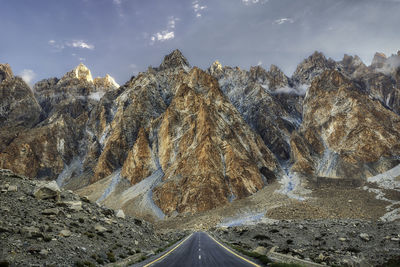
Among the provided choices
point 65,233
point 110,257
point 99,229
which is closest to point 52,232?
point 65,233

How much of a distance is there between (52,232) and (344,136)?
180792mm

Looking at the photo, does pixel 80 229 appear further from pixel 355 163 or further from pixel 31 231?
pixel 355 163

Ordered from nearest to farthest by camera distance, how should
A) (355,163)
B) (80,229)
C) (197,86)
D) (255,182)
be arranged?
1. (80,229)
2. (255,182)
3. (355,163)
4. (197,86)

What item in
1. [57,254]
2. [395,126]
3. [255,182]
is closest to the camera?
[57,254]

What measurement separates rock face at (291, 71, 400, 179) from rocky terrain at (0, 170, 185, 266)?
148 m

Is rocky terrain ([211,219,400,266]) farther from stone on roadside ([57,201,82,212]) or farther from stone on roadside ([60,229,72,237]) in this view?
stone on roadside ([57,201,82,212])

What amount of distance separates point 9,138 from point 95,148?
66967 millimetres

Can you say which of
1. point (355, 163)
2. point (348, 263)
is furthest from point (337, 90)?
point (348, 263)

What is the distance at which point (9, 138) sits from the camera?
186125 mm

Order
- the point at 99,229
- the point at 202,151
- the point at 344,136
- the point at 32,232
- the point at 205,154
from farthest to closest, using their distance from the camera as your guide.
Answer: the point at 344,136, the point at 202,151, the point at 205,154, the point at 99,229, the point at 32,232

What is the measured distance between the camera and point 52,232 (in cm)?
1611

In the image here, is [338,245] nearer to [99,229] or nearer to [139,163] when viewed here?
[99,229]

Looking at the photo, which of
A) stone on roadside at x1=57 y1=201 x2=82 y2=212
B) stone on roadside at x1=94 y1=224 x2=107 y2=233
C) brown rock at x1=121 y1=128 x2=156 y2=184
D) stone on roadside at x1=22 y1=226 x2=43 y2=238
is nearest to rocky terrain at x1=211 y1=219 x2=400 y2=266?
stone on roadside at x1=94 y1=224 x2=107 y2=233

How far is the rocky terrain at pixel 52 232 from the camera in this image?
12459mm
